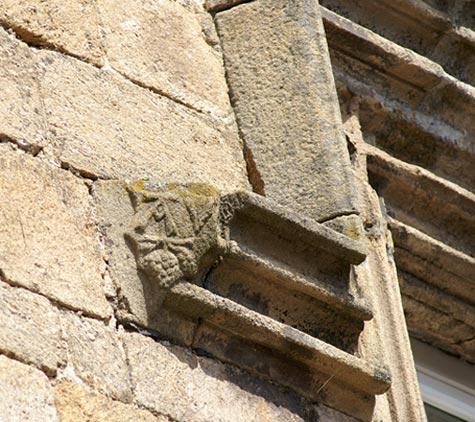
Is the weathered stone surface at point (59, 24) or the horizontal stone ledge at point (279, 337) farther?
the weathered stone surface at point (59, 24)

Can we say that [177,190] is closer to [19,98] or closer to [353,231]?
[19,98]

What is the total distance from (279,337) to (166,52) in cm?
91

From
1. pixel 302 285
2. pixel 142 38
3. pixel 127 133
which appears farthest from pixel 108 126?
pixel 302 285

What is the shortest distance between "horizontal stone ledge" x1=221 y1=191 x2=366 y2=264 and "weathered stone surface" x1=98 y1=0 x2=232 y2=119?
49cm

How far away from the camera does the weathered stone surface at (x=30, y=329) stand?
2941mm

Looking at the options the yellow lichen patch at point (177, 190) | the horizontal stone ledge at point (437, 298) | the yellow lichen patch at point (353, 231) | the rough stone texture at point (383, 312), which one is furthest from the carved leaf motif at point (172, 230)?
the horizontal stone ledge at point (437, 298)

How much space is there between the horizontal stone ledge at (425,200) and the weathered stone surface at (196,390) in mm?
1406

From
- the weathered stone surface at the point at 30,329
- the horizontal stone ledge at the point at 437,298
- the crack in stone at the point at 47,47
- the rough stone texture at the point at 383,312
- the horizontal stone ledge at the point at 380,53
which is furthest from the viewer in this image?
the horizontal stone ledge at the point at 437,298

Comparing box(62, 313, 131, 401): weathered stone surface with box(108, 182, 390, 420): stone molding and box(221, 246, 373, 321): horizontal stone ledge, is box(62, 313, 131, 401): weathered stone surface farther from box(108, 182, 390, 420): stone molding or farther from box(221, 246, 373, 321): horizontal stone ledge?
box(221, 246, 373, 321): horizontal stone ledge

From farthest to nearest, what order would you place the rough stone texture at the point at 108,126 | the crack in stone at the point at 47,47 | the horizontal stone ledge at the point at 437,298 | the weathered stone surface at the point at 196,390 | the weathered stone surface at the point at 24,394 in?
the horizontal stone ledge at the point at 437,298, the crack in stone at the point at 47,47, the rough stone texture at the point at 108,126, the weathered stone surface at the point at 196,390, the weathered stone surface at the point at 24,394

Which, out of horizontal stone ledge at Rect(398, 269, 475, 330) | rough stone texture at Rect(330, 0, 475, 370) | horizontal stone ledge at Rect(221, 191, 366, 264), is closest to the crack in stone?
horizontal stone ledge at Rect(221, 191, 366, 264)

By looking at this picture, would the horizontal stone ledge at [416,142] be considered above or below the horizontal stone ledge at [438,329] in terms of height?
above

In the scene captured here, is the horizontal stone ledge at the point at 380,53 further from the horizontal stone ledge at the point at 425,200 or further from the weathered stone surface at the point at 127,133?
the weathered stone surface at the point at 127,133

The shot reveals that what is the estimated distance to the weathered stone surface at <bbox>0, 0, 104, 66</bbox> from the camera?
358 cm
